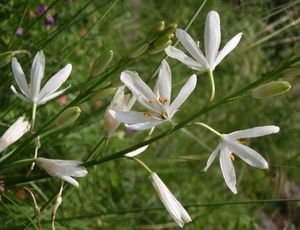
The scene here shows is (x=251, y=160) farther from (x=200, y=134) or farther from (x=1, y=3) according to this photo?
(x=200, y=134)

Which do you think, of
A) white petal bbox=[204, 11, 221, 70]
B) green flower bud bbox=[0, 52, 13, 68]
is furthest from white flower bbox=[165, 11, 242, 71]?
green flower bud bbox=[0, 52, 13, 68]

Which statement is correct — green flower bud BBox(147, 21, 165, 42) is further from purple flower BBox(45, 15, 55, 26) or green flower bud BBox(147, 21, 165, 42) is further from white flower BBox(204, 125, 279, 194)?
purple flower BBox(45, 15, 55, 26)

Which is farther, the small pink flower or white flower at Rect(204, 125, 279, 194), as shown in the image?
the small pink flower

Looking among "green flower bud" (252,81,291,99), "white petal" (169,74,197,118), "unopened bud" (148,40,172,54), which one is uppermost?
"unopened bud" (148,40,172,54)

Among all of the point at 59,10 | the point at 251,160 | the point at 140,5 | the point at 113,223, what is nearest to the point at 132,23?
the point at 140,5

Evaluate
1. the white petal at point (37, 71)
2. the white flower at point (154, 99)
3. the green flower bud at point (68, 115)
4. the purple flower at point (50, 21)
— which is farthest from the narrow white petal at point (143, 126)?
the purple flower at point (50, 21)

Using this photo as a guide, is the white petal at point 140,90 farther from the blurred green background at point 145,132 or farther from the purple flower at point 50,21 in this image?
the purple flower at point 50,21
